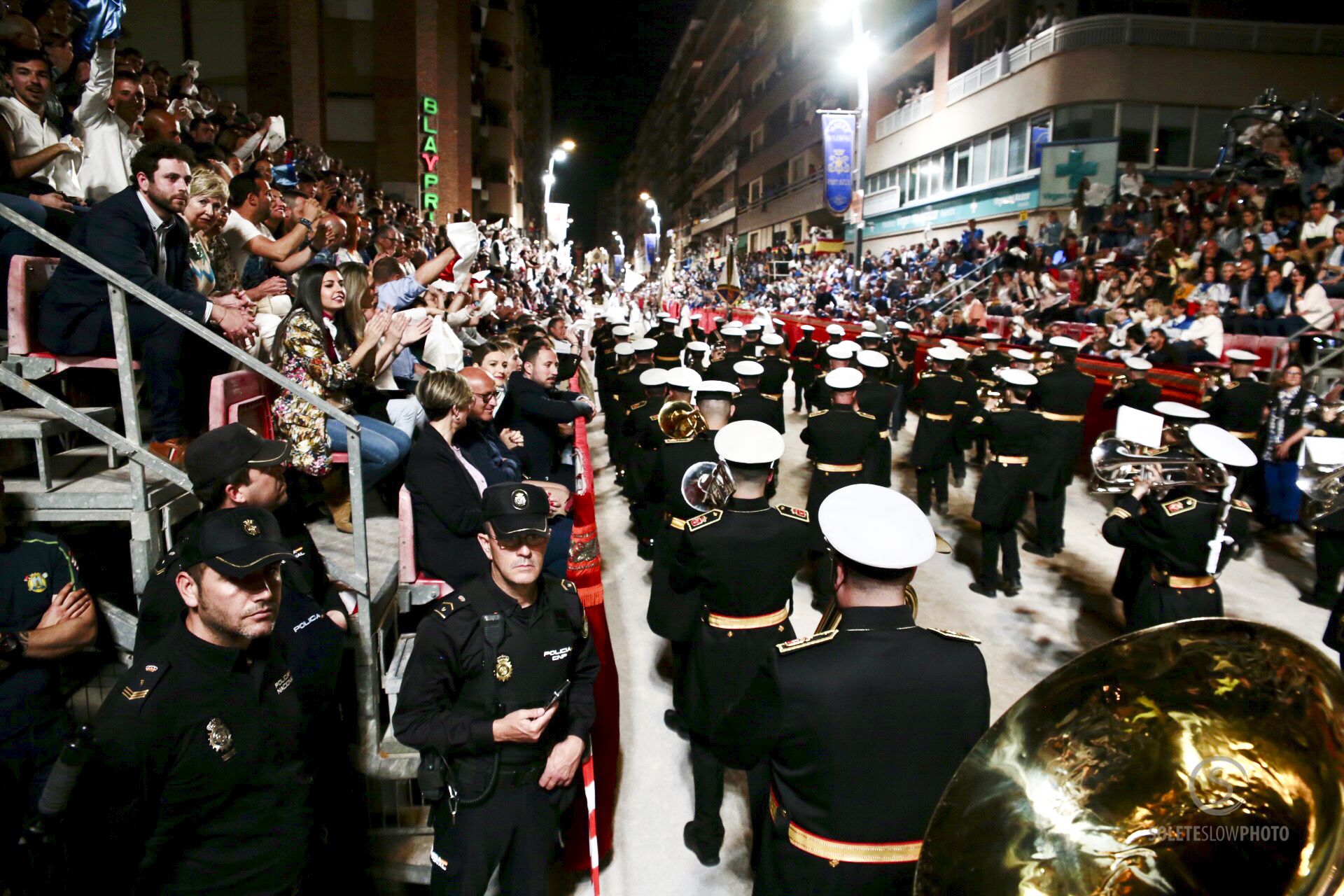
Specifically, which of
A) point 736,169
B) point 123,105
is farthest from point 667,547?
point 736,169

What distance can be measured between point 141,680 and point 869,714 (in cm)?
217

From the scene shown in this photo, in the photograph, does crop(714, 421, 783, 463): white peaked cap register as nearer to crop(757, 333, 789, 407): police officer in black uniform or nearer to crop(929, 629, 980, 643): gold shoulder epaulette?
crop(929, 629, 980, 643): gold shoulder epaulette

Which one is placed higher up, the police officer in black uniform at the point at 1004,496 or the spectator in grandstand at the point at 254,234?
the spectator in grandstand at the point at 254,234

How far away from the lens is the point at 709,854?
13.2 feet

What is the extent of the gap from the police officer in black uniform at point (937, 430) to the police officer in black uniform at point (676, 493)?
13.0ft

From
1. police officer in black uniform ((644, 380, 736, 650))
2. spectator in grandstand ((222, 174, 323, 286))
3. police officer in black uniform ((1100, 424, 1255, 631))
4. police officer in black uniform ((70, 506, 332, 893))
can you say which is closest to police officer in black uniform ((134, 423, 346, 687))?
police officer in black uniform ((70, 506, 332, 893))

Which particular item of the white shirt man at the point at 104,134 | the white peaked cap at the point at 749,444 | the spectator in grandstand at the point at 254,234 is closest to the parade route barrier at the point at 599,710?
the white peaked cap at the point at 749,444

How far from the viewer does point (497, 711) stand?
288cm

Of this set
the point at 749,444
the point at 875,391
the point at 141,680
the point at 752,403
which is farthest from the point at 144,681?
the point at 875,391

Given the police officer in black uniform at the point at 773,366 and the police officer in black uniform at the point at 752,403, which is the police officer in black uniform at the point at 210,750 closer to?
the police officer in black uniform at the point at 752,403

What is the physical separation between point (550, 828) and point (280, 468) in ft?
5.94

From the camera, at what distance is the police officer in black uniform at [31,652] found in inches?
103

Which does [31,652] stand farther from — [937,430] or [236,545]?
[937,430]

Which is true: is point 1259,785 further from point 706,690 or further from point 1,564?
Result: point 1,564
